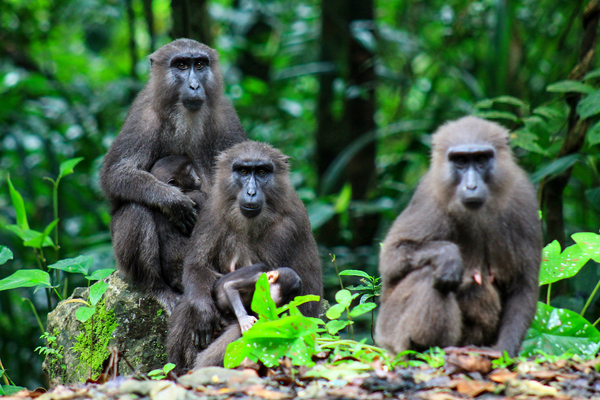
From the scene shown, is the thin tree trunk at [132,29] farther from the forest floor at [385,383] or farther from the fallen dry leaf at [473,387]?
the fallen dry leaf at [473,387]

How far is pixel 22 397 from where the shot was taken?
12.6ft

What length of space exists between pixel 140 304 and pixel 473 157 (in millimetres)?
3072

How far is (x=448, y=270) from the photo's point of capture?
369cm

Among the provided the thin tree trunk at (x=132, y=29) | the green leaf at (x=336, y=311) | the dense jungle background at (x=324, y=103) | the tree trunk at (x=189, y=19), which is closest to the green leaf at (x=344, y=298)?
the green leaf at (x=336, y=311)

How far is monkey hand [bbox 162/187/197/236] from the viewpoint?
17.4 ft

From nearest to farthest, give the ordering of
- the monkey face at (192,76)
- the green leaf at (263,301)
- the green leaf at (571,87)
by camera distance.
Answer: the green leaf at (263,301) → the monkey face at (192,76) → the green leaf at (571,87)

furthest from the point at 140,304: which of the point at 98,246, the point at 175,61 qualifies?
the point at 98,246

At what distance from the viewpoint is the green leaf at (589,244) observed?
176 inches

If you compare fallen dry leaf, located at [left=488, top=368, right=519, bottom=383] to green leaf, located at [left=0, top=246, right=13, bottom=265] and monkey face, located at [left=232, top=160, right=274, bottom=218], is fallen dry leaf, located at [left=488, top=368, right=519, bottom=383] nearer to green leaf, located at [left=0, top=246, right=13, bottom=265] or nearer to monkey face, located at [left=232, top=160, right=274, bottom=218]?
monkey face, located at [left=232, top=160, right=274, bottom=218]

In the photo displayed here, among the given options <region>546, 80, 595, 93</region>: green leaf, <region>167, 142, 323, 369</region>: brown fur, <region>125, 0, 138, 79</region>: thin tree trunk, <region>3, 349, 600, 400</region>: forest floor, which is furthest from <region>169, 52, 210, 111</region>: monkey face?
<region>125, 0, 138, 79</region>: thin tree trunk

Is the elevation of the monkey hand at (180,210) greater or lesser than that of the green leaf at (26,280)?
greater

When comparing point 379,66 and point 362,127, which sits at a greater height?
point 379,66

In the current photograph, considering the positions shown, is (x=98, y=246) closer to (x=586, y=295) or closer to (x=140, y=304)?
(x=140, y=304)

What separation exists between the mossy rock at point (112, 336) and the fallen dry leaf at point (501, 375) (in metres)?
2.82
